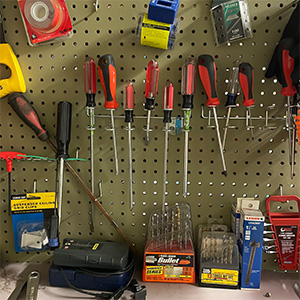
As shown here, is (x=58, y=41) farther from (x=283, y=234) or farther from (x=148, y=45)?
(x=283, y=234)

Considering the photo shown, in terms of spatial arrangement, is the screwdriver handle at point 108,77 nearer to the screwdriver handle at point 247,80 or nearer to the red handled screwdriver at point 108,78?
the red handled screwdriver at point 108,78

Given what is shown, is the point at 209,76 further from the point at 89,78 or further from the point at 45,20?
the point at 45,20

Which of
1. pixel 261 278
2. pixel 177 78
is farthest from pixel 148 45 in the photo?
pixel 261 278

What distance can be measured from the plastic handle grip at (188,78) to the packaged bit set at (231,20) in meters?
0.14

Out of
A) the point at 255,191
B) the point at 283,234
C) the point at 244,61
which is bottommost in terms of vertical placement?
the point at 283,234

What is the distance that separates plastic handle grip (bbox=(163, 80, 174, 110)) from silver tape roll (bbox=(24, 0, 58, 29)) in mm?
399

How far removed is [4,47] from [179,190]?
723 millimetres

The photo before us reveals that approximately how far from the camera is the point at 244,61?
0.92 meters

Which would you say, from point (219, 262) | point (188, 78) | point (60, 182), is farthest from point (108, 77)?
point (219, 262)

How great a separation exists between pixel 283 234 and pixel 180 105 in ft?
1.72

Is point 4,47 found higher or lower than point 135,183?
higher

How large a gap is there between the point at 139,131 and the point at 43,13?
47cm

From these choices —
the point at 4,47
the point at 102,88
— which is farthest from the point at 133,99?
the point at 4,47

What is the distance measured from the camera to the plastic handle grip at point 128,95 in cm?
88
